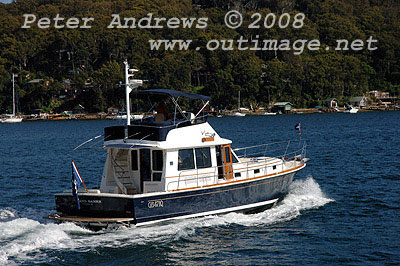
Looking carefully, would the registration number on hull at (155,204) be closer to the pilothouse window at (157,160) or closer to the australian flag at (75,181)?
the pilothouse window at (157,160)

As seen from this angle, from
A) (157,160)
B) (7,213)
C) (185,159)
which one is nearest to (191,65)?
(7,213)

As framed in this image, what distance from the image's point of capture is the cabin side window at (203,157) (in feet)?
60.3

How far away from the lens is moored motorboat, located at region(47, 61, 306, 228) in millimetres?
16484

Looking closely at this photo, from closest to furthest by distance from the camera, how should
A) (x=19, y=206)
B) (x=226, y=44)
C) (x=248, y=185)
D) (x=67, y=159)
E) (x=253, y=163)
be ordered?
(x=248, y=185) → (x=253, y=163) → (x=19, y=206) → (x=67, y=159) → (x=226, y=44)

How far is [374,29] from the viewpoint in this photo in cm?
16625

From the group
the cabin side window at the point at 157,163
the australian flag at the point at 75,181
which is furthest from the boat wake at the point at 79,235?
the cabin side window at the point at 157,163

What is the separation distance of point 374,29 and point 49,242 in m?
167

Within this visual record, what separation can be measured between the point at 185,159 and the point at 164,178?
1.15m

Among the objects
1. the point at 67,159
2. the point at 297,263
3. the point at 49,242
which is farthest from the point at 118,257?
the point at 67,159

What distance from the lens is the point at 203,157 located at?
18516mm

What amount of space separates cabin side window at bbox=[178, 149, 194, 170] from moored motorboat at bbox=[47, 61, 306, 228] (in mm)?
35

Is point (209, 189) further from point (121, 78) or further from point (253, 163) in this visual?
point (121, 78)

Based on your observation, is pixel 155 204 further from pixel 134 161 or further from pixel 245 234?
pixel 245 234

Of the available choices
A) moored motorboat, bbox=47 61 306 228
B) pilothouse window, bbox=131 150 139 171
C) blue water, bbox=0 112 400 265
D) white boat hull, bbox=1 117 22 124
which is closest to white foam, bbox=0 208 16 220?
blue water, bbox=0 112 400 265
